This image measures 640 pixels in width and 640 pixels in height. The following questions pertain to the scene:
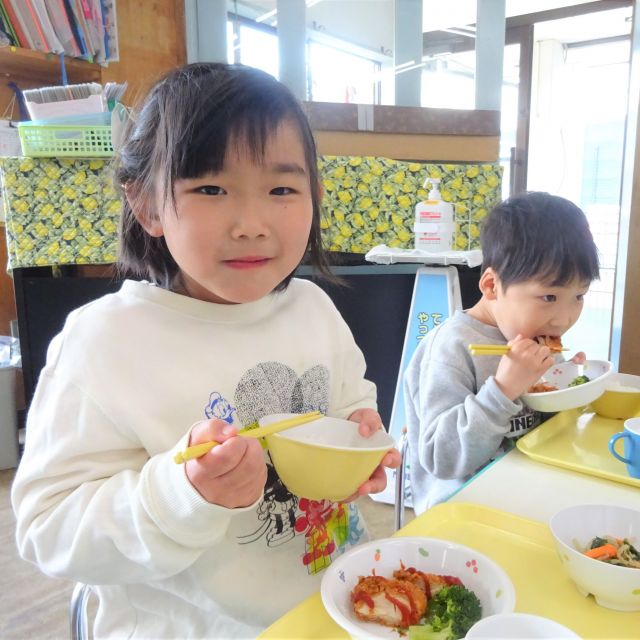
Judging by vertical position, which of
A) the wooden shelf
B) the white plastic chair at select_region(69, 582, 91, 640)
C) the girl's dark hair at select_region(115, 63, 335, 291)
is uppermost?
the wooden shelf

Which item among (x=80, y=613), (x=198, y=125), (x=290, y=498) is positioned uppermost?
(x=198, y=125)

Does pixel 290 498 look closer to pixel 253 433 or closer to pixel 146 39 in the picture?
pixel 253 433

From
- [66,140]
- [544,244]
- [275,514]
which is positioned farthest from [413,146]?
[275,514]

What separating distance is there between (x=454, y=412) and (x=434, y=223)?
1.15m

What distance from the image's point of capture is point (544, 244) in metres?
0.99

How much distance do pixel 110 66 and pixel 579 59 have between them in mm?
4057

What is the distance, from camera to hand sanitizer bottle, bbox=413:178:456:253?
1.92 meters

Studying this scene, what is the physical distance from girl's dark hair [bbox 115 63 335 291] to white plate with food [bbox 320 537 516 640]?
41 cm

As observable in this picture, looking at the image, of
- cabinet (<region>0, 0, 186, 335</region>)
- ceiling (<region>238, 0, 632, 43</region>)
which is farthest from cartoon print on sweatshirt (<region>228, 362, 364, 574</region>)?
ceiling (<region>238, 0, 632, 43</region>)

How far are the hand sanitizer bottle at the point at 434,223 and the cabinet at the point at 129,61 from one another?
1337 millimetres

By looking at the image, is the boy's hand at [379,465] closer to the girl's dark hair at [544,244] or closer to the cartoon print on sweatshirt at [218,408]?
the cartoon print on sweatshirt at [218,408]

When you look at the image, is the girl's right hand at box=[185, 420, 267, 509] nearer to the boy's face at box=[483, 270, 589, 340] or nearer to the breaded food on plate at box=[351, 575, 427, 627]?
the breaded food on plate at box=[351, 575, 427, 627]

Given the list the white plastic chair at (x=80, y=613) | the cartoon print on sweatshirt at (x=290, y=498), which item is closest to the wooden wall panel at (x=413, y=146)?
the cartoon print on sweatshirt at (x=290, y=498)

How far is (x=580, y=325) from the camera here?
471 cm
